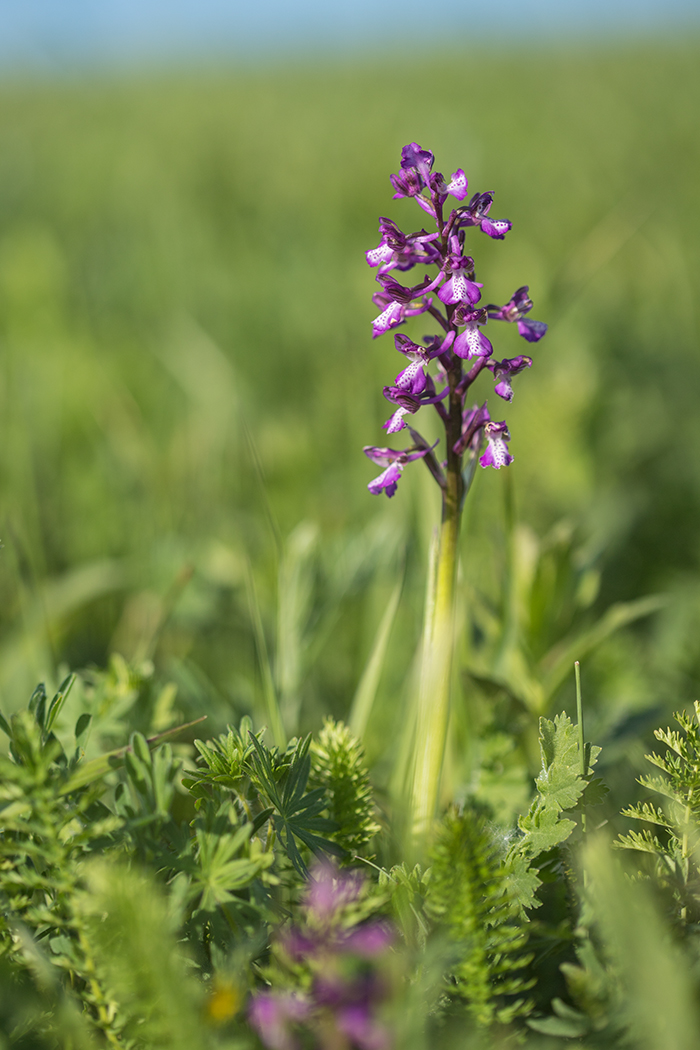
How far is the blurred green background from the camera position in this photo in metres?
2.39

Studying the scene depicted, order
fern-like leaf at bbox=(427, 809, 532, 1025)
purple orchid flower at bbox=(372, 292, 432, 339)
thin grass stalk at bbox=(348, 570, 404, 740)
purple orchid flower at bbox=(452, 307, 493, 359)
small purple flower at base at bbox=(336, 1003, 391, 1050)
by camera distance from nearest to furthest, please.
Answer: small purple flower at base at bbox=(336, 1003, 391, 1050) → fern-like leaf at bbox=(427, 809, 532, 1025) → purple orchid flower at bbox=(452, 307, 493, 359) → purple orchid flower at bbox=(372, 292, 432, 339) → thin grass stalk at bbox=(348, 570, 404, 740)

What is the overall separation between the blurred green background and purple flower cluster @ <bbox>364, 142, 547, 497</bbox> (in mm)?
484

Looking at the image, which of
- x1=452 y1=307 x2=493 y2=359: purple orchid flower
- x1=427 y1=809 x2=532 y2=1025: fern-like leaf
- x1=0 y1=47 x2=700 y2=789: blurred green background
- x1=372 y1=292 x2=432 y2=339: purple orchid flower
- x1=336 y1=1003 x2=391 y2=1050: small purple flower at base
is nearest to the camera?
x1=336 y1=1003 x2=391 y2=1050: small purple flower at base

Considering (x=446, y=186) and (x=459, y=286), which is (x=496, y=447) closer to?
(x=459, y=286)

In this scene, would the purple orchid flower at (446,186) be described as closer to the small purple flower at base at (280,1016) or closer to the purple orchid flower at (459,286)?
the purple orchid flower at (459,286)

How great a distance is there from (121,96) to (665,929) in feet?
55.4

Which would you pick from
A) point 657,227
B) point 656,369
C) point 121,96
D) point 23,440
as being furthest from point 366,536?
point 121,96

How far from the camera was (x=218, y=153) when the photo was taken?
9.05 meters

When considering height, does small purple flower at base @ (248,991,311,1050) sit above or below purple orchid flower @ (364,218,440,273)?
below

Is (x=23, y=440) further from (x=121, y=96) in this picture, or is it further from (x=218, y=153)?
(x=121, y=96)

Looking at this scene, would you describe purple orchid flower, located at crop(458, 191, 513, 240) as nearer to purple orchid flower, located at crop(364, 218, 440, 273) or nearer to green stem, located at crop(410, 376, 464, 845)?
purple orchid flower, located at crop(364, 218, 440, 273)

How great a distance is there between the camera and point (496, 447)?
141cm

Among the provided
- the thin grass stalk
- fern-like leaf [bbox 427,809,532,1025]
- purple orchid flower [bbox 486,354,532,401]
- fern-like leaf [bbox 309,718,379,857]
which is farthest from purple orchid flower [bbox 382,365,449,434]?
fern-like leaf [bbox 427,809,532,1025]

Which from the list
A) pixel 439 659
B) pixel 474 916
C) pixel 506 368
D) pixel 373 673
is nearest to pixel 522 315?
pixel 506 368
